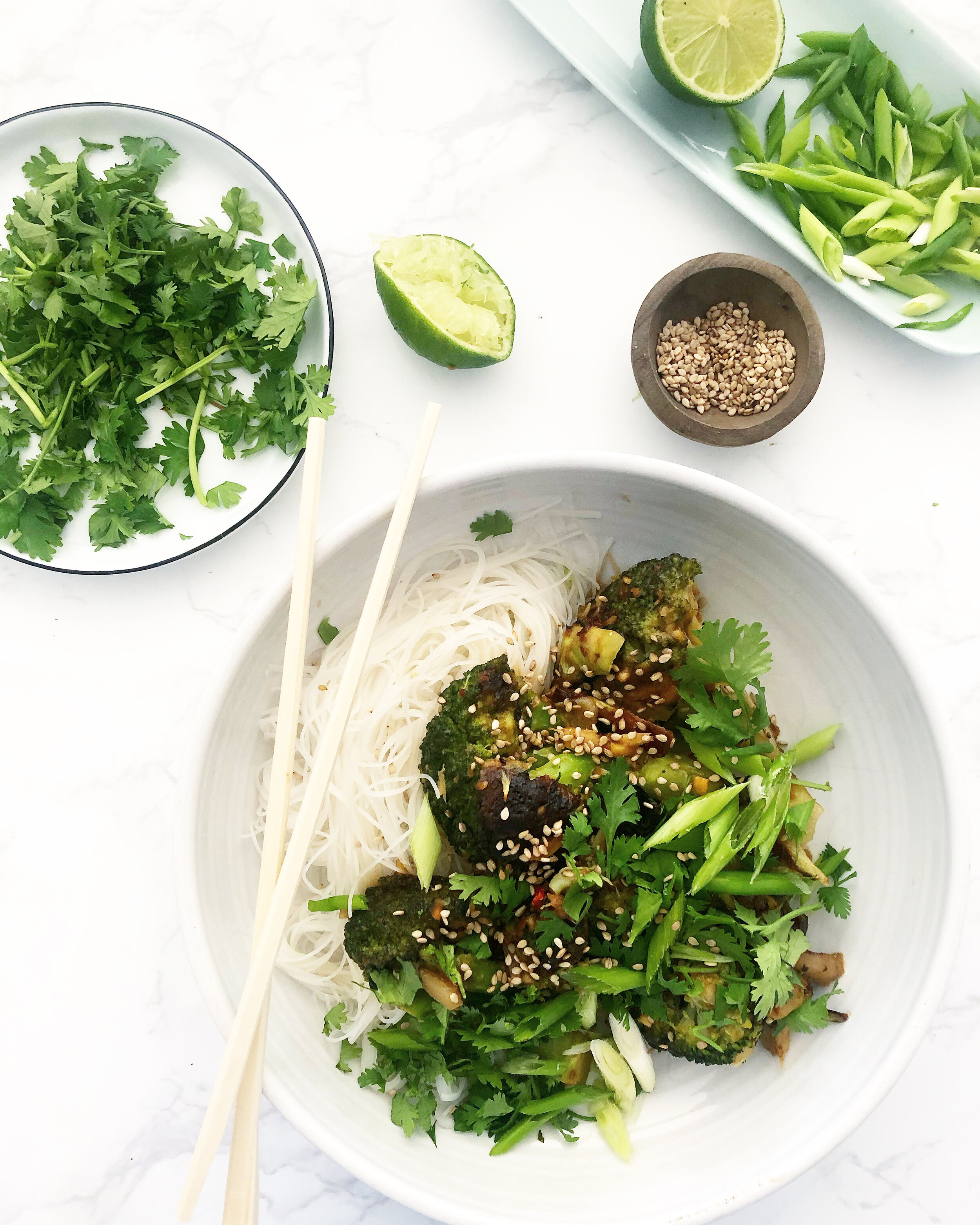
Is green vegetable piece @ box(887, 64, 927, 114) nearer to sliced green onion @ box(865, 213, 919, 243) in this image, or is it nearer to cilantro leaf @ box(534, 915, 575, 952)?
sliced green onion @ box(865, 213, 919, 243)

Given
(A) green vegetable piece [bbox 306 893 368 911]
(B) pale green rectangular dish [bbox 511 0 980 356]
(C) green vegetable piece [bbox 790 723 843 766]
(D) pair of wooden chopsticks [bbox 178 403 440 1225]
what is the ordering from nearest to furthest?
(D) pair of wooden chopsticks [bbox 178 403 440 1225], (A) green vegetable piece [bbox 306 893 368 911], (C) green vegetable piece [bbox 790 723 843 766], (B) pale green rectangular dish [bbox 511 0 980 356]

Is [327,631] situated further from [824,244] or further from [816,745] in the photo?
[824,244]

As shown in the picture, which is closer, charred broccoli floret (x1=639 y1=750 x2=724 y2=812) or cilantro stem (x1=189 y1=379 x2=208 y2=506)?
charred broccoli floret (x1=639 y1=750 x2=724 y2=812)

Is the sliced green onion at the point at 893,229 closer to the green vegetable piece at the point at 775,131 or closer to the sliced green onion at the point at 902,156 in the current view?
the sliced green onion at the point at 902,156

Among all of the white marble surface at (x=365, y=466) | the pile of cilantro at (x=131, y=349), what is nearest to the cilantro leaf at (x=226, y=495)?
the pile of cilantro at (x=131, y=349)

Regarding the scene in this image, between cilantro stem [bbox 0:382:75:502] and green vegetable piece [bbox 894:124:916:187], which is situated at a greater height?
green vegetable piece [bbox 894:124:916:187]

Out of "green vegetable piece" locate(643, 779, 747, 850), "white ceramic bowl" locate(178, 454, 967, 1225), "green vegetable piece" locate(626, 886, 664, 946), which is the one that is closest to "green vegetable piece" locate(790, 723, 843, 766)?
"white ceramic bowl" locate(178, 454, 967, 1225)

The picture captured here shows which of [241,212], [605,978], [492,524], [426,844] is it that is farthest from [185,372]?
[605,978]
